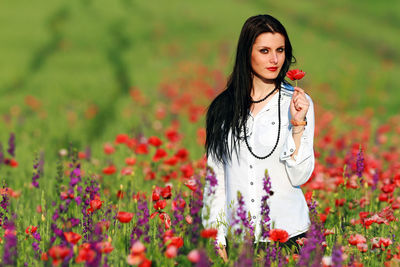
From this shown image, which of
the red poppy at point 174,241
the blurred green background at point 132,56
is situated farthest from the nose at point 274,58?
the blurred green background at point 132,56

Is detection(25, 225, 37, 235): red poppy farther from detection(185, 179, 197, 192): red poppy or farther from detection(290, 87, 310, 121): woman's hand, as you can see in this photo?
detection(290, 87, 310, 121): woman's hand

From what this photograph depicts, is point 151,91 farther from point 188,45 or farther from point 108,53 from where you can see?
point 188,45

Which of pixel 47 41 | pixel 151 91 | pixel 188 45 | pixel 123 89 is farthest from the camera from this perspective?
pixel 188 45

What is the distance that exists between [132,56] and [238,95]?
11.9m

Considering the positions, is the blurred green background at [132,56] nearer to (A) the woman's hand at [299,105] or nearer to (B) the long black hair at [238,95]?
(B) the long black hair at [238,95]

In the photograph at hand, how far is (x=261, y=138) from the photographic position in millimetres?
2418

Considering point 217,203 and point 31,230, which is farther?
point 217,203

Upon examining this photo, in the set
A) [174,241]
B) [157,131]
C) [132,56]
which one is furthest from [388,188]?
[132,56]

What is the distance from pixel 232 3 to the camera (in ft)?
79.4

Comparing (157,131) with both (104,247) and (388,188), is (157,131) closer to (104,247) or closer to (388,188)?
(388,188)

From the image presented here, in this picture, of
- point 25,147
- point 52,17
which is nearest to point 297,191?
point 25,147

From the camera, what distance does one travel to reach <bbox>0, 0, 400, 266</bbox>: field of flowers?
2.12 metres

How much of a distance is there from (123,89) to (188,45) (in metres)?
6.06

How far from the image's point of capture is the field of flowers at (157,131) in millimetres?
2119
